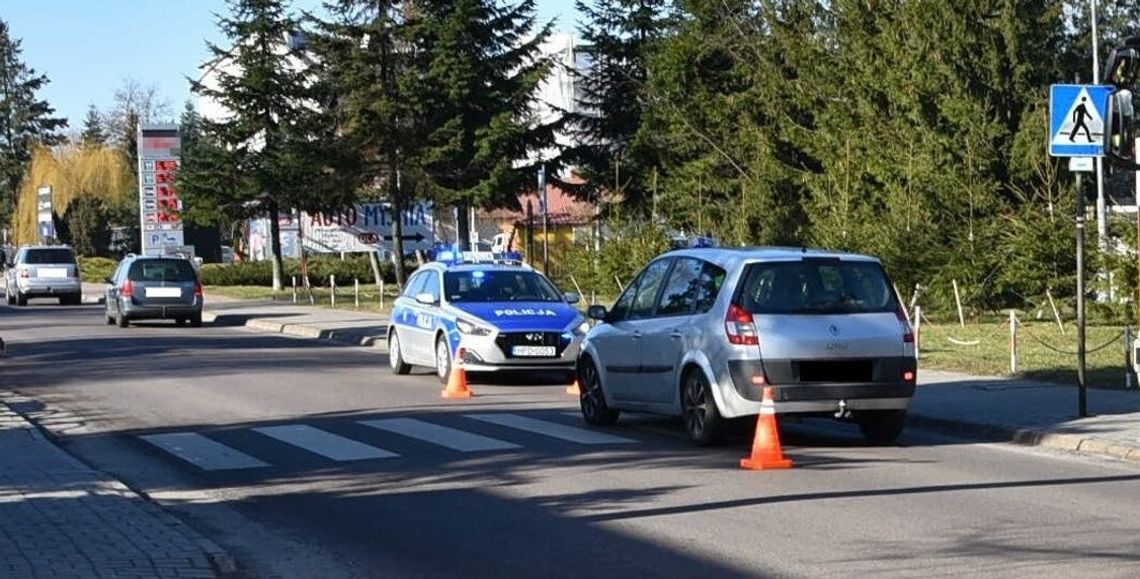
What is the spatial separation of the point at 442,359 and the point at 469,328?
714 millimetres

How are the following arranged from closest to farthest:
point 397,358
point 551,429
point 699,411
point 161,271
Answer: point 699,411 < point 551,429 < point 397,358 < point 161,271

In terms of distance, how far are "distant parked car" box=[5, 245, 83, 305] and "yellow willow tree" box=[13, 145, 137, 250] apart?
3808cm

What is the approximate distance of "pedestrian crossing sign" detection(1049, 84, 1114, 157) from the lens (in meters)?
15.4

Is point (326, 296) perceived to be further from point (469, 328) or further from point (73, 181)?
point (73, 181)

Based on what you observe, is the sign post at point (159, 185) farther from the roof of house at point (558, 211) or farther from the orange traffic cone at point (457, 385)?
the orange traffic cone at point (457, 385)

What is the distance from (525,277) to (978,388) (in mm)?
6398

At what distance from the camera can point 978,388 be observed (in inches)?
732

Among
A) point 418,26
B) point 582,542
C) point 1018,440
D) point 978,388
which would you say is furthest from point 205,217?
point 582,542

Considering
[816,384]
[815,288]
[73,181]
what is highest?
[73,181]

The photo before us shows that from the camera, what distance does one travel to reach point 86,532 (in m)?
9.82

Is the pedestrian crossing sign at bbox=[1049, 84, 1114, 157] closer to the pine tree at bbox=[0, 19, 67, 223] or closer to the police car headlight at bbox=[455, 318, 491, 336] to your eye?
the police car headlight at bbox=[455, 318, 491, 336]

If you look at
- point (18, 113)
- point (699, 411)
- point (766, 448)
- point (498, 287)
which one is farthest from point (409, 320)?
point (18, 113)

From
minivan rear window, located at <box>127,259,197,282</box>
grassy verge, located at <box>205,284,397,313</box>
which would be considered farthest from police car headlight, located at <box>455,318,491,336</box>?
grassy verge, located at <box>205,284,397,313</box>

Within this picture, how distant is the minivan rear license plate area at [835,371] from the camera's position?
44.8 ft
